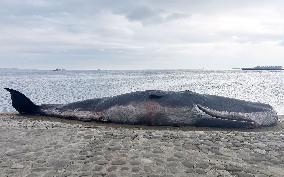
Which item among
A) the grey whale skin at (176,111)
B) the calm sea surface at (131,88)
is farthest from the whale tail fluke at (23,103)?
the calm sea surface at (131,88)

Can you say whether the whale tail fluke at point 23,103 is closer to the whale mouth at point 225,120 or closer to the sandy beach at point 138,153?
the sandy beach at point 138,153

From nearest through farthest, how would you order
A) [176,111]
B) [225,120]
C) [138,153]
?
[138,153], [225,120], [176,111]

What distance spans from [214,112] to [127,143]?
6097mm

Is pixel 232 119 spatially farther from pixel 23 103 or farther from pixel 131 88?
pixel 131 88

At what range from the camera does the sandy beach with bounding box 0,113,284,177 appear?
817cm

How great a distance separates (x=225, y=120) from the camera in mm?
14750

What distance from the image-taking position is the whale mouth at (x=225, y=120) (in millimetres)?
14641

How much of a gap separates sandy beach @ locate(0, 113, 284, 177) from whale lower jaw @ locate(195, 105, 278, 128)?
8.91 ft

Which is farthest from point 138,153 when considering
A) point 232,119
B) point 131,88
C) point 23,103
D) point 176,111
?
point 131,88

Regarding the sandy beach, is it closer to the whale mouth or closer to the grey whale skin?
the whale mouth

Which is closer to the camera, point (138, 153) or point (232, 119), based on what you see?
point (138, 153)

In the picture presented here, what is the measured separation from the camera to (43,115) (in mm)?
18188

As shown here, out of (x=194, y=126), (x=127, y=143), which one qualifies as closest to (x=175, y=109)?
(x=194, y=126)

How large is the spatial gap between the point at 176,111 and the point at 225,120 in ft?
6.96
